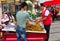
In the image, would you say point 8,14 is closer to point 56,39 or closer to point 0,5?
point 0,5

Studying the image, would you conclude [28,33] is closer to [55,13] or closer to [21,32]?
[21,32]

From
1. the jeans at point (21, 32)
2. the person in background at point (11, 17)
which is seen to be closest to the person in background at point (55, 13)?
the person in background at point (11, 17)

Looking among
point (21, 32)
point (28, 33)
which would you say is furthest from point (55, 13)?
point (21, 32)

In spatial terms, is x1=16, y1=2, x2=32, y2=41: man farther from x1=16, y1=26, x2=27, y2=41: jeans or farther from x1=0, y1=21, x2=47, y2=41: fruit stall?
x1=0, y1=21, x2=47, y2=41: fruit stall

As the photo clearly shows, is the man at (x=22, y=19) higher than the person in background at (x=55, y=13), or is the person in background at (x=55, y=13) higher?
the man at (x=22, y=19)

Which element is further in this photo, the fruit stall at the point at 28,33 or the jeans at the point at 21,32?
the fruit stall at the point at 28,33

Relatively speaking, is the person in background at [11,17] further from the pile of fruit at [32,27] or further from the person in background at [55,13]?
the person in background at [55,13]

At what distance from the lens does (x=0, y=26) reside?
873 cm

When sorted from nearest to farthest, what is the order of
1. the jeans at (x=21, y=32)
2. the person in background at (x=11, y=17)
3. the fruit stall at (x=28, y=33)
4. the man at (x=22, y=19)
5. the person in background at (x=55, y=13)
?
the man at (x=22, y=19)
the jeans at (x=21, y=32)
the fruit stall at (x=28, y=33)
the person in background at (x=11, y=17)
the person in background at (x=55, y=13)

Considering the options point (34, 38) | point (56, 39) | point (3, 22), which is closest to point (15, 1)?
point (3, 22)

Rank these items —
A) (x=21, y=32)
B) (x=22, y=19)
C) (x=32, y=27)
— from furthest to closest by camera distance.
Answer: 1. (x=32, y=27)
2. (x=21, y=32)
3. (x=22, y=19)

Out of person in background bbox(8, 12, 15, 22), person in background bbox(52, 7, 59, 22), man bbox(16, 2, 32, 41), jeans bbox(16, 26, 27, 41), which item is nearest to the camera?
man bbox(16, 2, 32, 41)

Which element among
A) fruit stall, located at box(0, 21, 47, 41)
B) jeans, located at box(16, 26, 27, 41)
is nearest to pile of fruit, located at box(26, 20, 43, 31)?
fruit stall, located at box(0, 21, 47, 41)

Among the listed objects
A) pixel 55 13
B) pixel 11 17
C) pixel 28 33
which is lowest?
pixel 55 13
